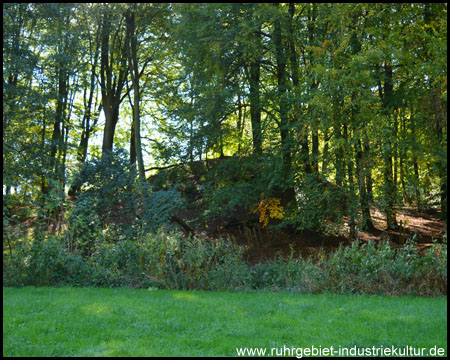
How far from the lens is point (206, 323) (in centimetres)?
509

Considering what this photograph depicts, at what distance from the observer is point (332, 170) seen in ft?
37.1

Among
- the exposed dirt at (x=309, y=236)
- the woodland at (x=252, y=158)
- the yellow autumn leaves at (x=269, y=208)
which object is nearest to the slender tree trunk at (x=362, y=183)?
the woodland at (x=252, y=158)

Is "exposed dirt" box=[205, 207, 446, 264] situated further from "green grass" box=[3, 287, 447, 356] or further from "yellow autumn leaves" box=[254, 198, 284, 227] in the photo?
"green grass" box=[3, 287, 447, 356]

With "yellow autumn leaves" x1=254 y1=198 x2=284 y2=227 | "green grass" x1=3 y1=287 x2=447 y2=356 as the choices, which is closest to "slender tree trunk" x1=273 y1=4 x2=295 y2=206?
"yellow autumn leaves" x1=254 y1=198 x2=284 y2=227

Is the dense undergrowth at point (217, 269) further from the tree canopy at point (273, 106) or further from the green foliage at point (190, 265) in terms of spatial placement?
the tree canopy at point (273, 106)

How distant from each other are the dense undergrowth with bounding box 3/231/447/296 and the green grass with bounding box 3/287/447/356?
69 centimetres

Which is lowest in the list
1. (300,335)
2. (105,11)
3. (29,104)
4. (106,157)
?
(300,335)

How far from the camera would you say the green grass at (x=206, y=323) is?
4270 millimetres

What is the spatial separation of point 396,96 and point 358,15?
88.5 inches

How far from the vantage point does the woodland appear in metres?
8.33

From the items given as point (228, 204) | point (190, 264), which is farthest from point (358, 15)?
point (190, 264)

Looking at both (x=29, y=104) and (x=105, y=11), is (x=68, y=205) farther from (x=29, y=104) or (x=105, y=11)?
(x=105, y=11)

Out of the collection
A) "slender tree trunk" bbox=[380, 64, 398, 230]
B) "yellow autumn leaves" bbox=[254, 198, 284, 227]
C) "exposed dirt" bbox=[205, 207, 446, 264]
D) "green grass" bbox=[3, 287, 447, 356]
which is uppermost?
"slender tree trunk" bbox=[380, 64, 398, 230]

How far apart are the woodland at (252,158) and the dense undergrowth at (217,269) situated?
0.12 ft
